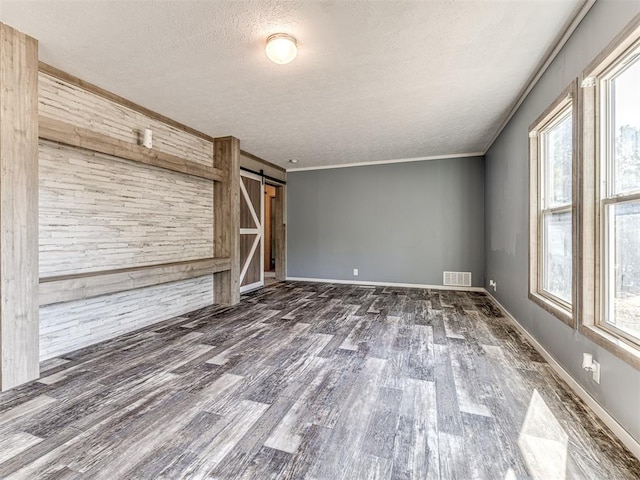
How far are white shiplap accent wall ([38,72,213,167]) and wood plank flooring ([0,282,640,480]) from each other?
2.19m

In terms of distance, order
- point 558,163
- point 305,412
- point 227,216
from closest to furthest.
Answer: point 305,412
point 558,163
point 227,216

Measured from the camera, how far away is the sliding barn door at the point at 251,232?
5547mm

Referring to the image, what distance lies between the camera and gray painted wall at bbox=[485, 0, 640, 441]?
1618 mm

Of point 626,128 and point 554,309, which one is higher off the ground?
point 626,128

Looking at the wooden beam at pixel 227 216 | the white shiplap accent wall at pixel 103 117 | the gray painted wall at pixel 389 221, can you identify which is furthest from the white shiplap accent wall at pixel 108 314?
the gray painted wall at pixel 389 221

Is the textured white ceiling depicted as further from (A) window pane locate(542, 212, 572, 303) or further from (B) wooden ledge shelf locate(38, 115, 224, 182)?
(A) window pane locate(542, 212, 572, 303)

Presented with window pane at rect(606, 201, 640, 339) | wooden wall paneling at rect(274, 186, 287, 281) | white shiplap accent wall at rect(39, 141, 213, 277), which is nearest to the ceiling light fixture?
white shiplap accent wall at rect(39, 141, 213, 277)

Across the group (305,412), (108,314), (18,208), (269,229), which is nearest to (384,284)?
(269,229)

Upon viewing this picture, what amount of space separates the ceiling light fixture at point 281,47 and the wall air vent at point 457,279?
4.82m

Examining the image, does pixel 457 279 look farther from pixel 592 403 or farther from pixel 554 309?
pixel 592 403

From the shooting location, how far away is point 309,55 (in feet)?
7.92

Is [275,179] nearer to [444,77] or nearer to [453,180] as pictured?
[453,180]

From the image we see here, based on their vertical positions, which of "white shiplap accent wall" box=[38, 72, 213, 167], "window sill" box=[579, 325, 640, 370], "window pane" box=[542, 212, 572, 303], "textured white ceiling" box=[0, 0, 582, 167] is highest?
"textured white ceiling" box=[0, 0, 582, 167]

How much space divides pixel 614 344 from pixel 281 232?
5859 millimetres
